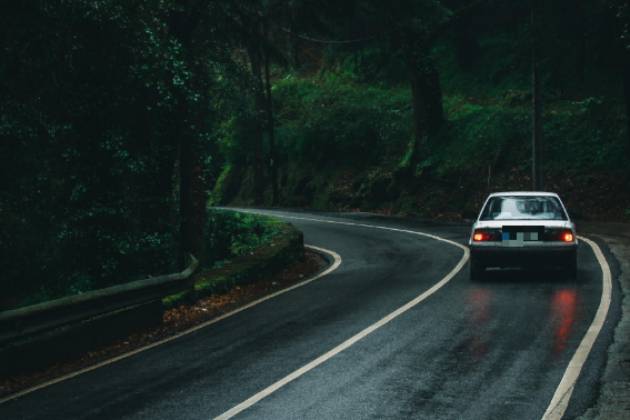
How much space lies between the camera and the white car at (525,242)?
14.9 metres

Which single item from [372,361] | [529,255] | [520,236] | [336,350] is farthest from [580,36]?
[372,361]

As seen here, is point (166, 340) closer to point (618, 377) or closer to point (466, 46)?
point (618, 377)

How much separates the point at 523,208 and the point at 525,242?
0.99 m

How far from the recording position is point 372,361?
363 inches

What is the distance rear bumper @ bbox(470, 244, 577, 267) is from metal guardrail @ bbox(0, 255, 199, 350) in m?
5.51

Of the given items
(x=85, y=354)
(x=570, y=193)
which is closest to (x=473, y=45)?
(x=570, y=193)

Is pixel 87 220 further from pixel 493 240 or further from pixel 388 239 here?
pixel 388 239

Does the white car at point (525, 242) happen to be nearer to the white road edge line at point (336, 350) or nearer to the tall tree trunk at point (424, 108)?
the white road edge line at point (336, 350)

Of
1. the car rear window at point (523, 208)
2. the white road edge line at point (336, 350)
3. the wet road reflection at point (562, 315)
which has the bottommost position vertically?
the white road edge line at point (336, 350)

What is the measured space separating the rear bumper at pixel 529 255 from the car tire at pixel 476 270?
216 millimetres

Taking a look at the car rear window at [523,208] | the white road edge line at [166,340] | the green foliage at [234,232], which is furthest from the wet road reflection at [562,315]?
the green foliage at [234,232]

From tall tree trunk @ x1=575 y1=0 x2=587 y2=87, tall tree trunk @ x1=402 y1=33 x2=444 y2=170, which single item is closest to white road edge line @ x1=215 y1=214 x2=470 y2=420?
tall tree trunk @ x1=575 y1=0 x2=587 y2=87

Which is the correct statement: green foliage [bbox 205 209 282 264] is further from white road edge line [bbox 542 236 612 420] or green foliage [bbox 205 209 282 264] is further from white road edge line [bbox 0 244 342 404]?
white road edge line [bbox 542 236 612 420]

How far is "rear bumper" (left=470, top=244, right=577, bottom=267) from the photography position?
586 inches
